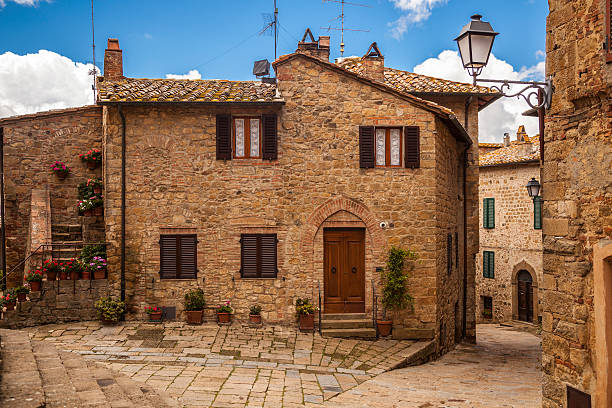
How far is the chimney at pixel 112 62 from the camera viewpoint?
50.4 feet

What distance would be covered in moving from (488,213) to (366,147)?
54.8 feet

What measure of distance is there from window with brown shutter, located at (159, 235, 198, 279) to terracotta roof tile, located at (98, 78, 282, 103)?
143 inches

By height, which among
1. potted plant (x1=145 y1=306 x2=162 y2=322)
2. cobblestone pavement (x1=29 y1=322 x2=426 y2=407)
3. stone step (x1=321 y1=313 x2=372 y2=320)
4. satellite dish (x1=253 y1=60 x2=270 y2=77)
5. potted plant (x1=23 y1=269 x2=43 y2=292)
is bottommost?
cobblestone pavement (x1=29 y1=322 x2=426 y2=407)

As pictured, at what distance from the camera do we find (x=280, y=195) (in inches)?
532

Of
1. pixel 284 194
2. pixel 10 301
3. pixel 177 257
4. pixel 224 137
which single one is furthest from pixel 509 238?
pixel 10 301

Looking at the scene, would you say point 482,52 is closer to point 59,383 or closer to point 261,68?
point 59,383

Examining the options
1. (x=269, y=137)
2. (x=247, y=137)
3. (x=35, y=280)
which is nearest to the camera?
(x=35, y=280)

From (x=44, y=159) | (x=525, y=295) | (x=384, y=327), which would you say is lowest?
(x=525, y=295)

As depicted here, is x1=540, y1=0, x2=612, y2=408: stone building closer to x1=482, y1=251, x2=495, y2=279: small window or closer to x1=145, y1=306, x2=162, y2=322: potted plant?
x1=145, y1=306, x2=162, y2=322: potted plant

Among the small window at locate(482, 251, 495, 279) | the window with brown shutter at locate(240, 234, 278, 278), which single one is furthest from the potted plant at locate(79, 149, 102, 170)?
the small window at locate(482, 251, 495, 279)

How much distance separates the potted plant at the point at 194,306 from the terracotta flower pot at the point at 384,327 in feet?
14.9

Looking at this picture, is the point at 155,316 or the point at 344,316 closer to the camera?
the point at 155,316

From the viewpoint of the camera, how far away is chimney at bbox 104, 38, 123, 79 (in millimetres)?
15352

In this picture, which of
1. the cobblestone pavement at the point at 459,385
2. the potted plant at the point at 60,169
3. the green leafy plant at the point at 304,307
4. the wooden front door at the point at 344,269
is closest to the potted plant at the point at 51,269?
the potted plant at the point at 60,169
